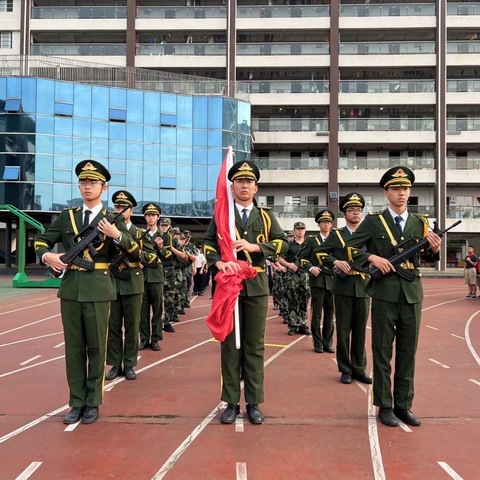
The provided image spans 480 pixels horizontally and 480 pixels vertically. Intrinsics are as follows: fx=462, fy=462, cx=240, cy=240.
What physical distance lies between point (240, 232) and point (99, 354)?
1644 mm

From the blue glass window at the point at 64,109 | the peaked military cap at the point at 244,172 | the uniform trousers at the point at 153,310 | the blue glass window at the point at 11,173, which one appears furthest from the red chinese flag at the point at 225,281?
the blue glass window at the point at 64,109

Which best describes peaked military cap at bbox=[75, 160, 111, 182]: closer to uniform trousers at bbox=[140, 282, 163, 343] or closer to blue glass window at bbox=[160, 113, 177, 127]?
uniform trousers at bbox=[140, 282, 163, 343]

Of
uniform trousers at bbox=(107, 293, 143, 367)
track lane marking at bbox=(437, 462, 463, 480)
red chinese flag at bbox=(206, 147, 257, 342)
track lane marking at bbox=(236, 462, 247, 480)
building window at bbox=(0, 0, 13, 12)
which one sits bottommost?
track lane marking at bbox=(437, 462, 463, 480)

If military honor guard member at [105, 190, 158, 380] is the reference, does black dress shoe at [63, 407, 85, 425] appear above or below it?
below

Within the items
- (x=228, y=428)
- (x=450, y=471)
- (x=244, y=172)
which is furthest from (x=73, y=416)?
(x=450, y=471)

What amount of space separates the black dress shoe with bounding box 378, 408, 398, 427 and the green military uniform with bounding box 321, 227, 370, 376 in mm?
1281

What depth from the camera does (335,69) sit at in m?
34.1

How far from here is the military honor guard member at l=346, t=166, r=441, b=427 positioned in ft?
13.2

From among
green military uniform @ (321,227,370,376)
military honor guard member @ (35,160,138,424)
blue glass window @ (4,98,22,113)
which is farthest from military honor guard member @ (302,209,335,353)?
blue glass window @ (4,98,22,113)

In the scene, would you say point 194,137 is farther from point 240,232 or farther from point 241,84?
point 240,232

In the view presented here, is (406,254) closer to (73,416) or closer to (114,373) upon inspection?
(73,416)

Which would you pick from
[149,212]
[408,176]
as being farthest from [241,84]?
[408,176]

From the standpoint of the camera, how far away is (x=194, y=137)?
2936 centimetres

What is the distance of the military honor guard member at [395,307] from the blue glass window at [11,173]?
2652cm
